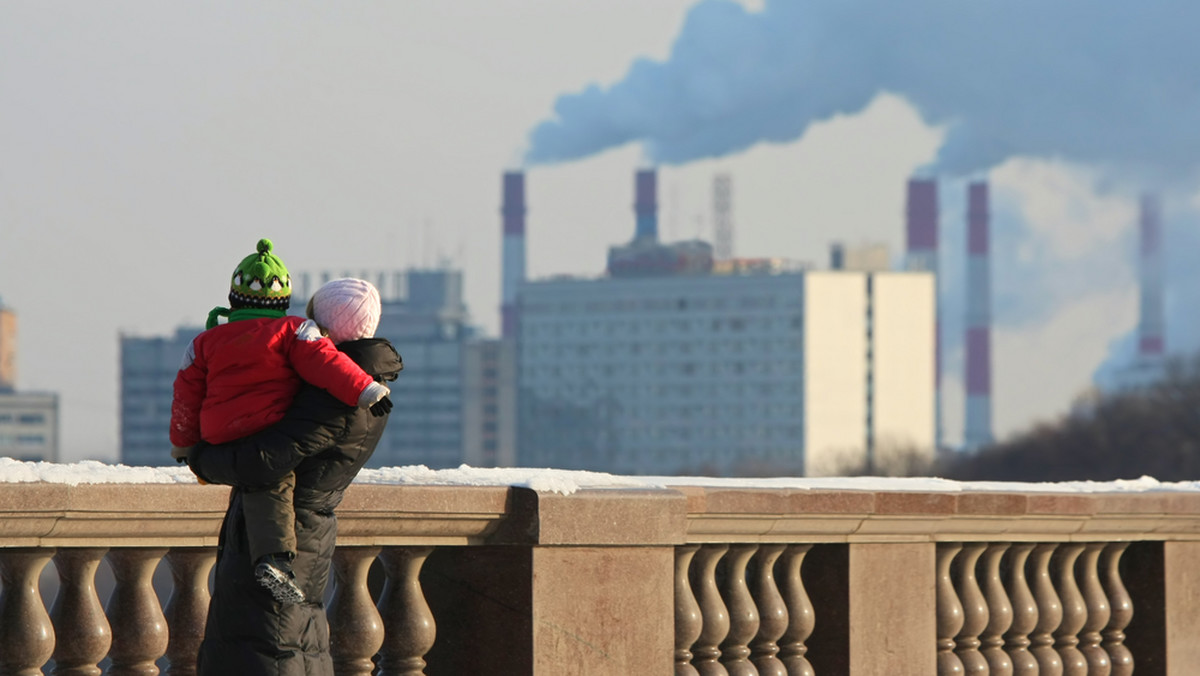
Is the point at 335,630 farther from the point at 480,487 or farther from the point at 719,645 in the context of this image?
the point at 719,645

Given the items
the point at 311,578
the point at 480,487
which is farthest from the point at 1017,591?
the point at 311,578

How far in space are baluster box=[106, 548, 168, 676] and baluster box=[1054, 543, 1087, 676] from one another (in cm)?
342

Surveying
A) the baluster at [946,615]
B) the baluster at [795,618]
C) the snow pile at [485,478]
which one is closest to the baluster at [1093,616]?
the baluster at [946,615]

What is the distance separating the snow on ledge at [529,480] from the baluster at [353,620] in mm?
199

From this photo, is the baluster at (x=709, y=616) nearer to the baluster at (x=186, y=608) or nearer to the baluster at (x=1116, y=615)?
the baluster at (x=186, y=608)

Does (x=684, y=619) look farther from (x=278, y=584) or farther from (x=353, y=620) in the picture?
(x=278, y=584)

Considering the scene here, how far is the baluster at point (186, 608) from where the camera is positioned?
494cm

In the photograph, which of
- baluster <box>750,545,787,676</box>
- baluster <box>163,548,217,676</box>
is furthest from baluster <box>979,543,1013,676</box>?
baluster <box>163,548,217,676</box>

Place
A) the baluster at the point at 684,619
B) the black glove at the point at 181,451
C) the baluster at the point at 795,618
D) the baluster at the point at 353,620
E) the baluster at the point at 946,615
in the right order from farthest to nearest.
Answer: the baluster at the point at 946,615, the baluster at the point at 795,618, the baluster at the point at 684,619, the baluster at the point at 353,620, the black glove at the point at 181,451

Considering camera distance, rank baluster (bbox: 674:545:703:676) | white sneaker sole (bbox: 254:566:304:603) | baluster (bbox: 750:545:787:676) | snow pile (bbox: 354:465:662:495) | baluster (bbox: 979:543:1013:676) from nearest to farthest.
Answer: white sneaker sole (bbox: 254:566:304:603)
snow pile (bbox: 354:465:662:495)
baluster (bbox: 674:545:703:676)
baluster (bbox: 750:545:787:676)
baluster (bbox: 979:543:1013:676)

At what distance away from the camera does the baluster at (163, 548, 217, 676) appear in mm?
4941

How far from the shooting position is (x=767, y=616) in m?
6.11

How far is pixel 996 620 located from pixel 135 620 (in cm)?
307

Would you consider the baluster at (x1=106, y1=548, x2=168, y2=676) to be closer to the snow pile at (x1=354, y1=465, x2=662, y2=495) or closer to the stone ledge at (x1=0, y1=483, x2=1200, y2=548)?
the stone ledge at (x1=0, y1=483, x2=1200, y2=548)
